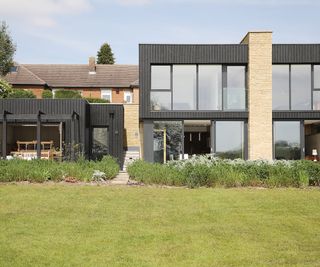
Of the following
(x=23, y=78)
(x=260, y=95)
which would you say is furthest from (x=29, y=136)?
(x=23, y=78)

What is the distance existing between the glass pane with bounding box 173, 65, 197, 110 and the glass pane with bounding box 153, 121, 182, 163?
2.89ft

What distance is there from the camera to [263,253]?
7.95 m

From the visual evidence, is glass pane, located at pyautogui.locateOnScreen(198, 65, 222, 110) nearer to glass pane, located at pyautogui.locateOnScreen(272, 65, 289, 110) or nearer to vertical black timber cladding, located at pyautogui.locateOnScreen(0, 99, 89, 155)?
glass pane, located at pyautogui.locateOnScreen(272, 65, 289, 110)

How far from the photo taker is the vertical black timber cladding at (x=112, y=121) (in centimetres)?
2680

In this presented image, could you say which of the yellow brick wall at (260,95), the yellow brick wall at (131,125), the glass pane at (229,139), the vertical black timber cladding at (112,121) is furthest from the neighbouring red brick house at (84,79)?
the yellow brick wall at (260,95)

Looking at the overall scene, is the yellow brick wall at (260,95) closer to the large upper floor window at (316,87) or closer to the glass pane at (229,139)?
the glass pane at (229,139)

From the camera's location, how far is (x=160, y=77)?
2556cm

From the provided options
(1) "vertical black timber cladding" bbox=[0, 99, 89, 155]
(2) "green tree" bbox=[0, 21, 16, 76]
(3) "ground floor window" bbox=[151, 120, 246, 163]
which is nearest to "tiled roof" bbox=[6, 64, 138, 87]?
(2) "green tree" bbox=[0, 21, 16, 76]

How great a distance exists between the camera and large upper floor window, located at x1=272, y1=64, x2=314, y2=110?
25469 millimetres

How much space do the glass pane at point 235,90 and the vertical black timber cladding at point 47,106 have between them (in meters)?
6.63

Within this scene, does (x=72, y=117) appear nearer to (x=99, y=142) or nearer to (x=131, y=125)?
(x=99, y=142)

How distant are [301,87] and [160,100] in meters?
6.52

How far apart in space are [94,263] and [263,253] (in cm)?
243

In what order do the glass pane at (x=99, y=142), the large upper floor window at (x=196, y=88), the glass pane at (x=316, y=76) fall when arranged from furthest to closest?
1. the glass pane at (x=99, y=142)
2. the glass pane at (x=316, y=76)
3. the large upper floor window at (x=196, y=88)
